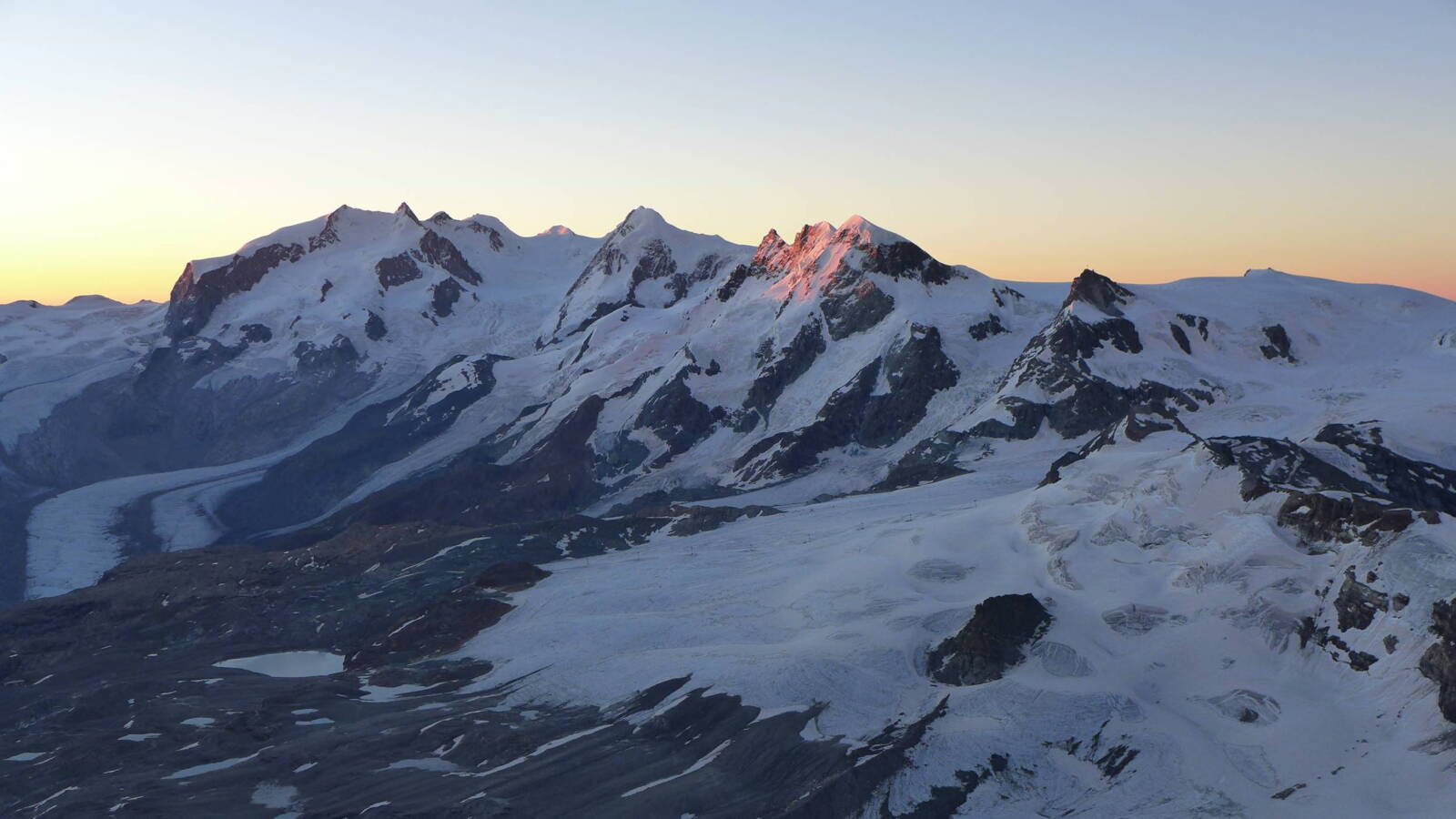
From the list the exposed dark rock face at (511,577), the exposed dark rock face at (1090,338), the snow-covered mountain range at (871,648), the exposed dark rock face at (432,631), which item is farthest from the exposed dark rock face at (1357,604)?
the exposed dark rock face at (1090,338)

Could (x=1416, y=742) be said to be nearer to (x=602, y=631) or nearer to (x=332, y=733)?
(x=602, y=631)

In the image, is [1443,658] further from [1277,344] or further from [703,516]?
[1277,344]

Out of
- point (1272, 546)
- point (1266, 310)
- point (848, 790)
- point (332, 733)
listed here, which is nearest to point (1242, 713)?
point (1272, 546)

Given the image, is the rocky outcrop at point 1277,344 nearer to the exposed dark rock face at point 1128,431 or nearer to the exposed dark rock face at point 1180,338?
the exposed dark rock face at point 1180,338

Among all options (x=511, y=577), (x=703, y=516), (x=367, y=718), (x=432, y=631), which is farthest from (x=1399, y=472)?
(x=367, y=718)

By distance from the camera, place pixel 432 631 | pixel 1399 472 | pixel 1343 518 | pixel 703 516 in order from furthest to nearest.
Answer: pixel 703 516 < pixel 432 631 < pixel 1399 472 < pixel 1343 518

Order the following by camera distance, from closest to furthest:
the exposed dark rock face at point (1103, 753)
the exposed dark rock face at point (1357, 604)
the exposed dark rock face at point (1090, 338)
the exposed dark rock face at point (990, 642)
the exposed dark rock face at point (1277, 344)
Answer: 1. the exposed dark rock face at point (1103, 753)
2. the exposed dark rock face at point (1357, 604)
3. the exposed dark rock face at point (990, 642)
4. the exposed dark rock face at point (1277, 344)
5. the exposed dark rock face at point (1090, 338)

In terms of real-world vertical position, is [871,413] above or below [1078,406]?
below
